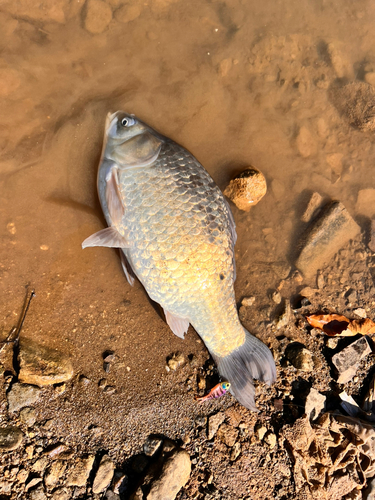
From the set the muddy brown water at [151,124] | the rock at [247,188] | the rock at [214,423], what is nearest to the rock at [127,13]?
the muddy brown water at [151,124]

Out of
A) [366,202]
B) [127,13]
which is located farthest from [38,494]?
[127,13]

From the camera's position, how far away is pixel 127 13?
2.65 meters

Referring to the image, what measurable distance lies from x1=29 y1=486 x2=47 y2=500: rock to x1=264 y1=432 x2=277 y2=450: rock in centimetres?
182

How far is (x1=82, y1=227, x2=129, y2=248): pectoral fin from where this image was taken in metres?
2.28

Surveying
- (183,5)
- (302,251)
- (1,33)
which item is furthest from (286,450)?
(1,33)

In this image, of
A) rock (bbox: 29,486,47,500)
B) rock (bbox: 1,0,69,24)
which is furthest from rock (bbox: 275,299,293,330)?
rock (bbox: 1,0,69,24)

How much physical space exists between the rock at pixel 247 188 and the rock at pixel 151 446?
86.5 inches

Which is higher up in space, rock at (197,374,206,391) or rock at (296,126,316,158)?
rock at (296,126,316,158)

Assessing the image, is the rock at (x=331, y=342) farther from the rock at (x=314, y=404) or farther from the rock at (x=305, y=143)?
the rock at (x=305, y=143)

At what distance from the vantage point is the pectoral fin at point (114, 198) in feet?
7.47

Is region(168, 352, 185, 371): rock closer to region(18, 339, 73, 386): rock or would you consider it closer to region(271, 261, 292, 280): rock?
region(18, 339, 73, 386): rock

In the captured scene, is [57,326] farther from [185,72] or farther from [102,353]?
[185,72]

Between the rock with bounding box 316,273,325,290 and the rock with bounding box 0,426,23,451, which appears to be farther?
the rock with bounding box 316,273,325,290

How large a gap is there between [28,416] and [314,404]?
2.44 m
